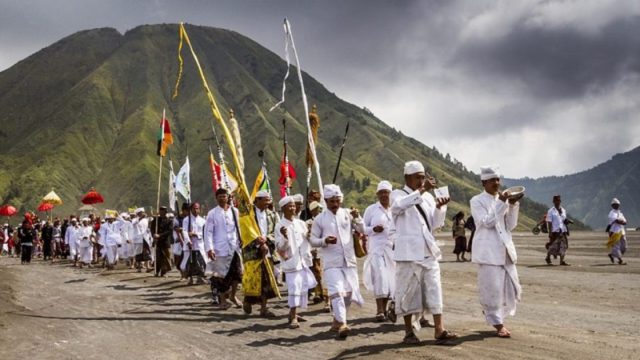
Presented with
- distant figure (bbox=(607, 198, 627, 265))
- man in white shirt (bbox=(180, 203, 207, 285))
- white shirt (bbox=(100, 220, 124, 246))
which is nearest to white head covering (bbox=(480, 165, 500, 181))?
man in white shirt (bbox=(180, 203, 207, 285))

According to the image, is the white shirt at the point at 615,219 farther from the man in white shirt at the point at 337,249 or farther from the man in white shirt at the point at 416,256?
the man in white shirt at the point at 416,256

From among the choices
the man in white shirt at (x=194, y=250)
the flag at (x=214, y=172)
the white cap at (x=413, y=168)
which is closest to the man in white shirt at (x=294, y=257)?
the white cap at (x=413, y=168)

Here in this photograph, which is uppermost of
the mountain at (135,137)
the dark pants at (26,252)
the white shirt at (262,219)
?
the mountain at (135,137)

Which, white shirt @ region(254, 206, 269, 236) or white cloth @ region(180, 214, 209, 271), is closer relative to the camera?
white shirt @ region(254, 206, 269, 236)

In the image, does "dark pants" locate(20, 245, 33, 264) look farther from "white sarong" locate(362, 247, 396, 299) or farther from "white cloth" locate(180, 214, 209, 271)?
"white sarong" locate(362, 247, 396, 299)

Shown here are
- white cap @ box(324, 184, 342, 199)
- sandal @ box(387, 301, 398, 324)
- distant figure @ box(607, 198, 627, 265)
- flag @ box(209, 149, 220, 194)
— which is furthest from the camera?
distant figure @ box(607, 198, 627, 265)

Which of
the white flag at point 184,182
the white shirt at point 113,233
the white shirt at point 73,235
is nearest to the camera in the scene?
the white flag at point 184,182

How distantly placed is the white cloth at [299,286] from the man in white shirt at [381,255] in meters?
0.87

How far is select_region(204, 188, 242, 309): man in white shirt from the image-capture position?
10984mm

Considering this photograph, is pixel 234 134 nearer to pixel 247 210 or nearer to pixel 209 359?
pixel 247 210

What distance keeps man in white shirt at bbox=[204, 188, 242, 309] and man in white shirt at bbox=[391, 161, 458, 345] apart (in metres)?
4.57

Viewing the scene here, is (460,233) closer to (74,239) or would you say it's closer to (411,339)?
(74,239)

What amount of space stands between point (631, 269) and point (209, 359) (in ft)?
53.7

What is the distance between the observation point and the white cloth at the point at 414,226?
23.0ft
